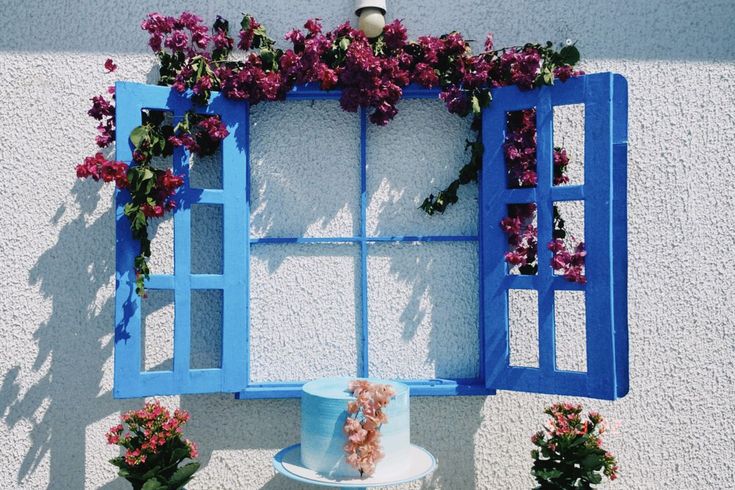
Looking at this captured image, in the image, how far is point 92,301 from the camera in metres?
3.28

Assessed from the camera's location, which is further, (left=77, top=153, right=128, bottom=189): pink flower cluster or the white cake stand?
(left=77, top=153, right=128, bottom=189): pink flower cluster

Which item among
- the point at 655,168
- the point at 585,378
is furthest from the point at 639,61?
the point at 585,378

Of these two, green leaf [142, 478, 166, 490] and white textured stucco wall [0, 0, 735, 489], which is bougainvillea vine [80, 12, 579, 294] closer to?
white textured stucco wall [0, 0, 735, 489]

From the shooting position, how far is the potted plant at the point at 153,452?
2.76m

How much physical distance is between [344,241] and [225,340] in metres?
0.82

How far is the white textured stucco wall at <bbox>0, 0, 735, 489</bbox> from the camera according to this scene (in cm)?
327

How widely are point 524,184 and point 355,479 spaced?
1.67 meters

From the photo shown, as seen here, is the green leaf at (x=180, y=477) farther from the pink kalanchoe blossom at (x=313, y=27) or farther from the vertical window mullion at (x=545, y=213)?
the pink kalanchoe blossom at (x=313, y=27)

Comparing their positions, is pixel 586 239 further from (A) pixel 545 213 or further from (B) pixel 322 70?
(B) pixel 322 70

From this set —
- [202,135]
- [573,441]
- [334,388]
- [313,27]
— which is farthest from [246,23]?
[573,441]

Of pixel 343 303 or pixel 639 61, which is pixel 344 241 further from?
pixel 639 61

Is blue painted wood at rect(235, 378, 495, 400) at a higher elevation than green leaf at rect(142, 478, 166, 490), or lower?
higher

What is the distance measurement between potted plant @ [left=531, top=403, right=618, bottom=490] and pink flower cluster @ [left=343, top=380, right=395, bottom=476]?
0.90 meters

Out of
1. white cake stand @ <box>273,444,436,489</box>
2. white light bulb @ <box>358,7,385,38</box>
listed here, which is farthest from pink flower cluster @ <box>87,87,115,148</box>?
white cake stand @ <box>273,444,436,489</box>
